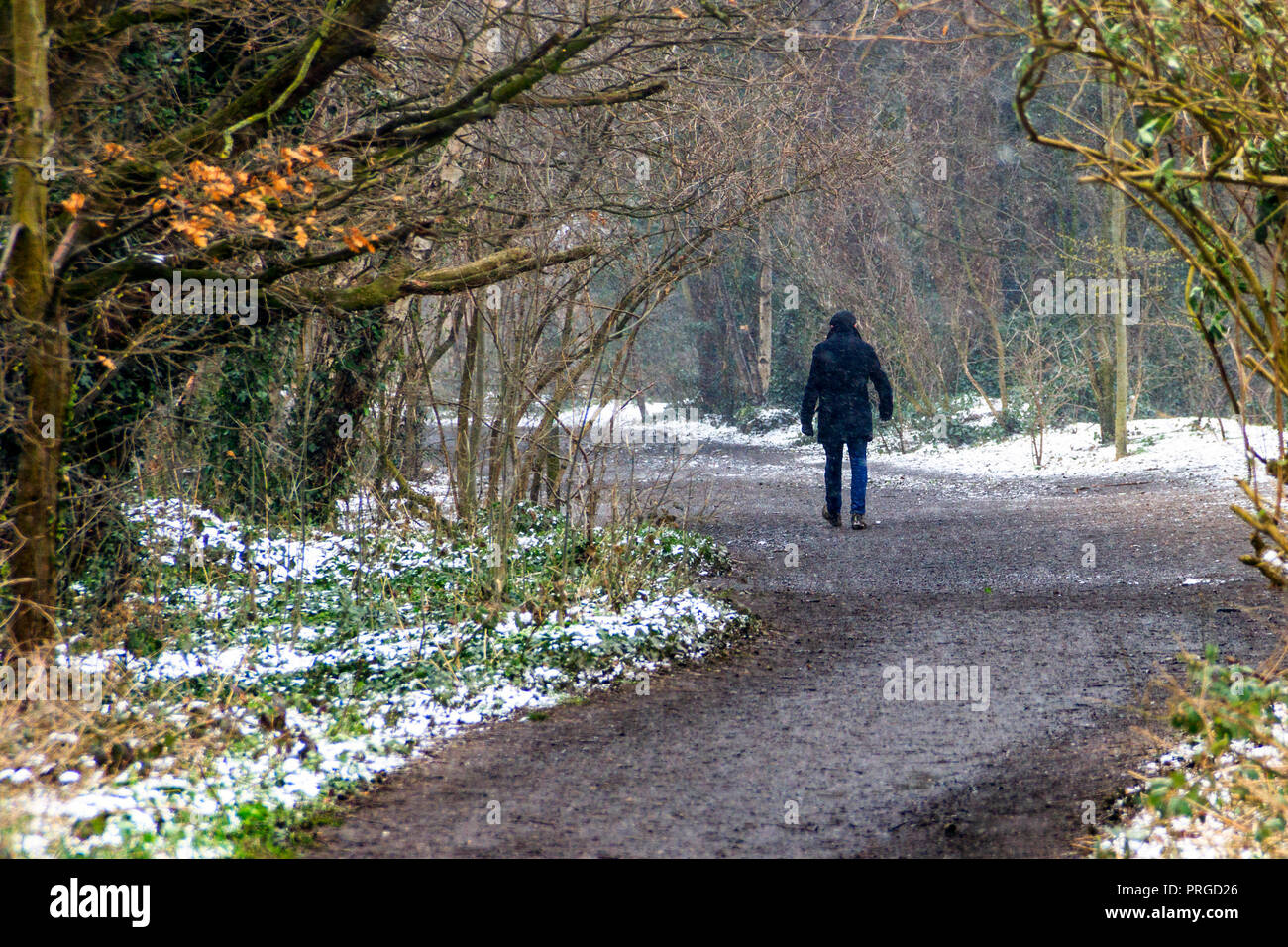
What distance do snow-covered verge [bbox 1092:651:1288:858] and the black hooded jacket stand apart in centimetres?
748

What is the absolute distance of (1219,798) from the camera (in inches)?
169

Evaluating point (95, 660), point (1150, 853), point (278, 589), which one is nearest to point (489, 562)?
point (278, 589)

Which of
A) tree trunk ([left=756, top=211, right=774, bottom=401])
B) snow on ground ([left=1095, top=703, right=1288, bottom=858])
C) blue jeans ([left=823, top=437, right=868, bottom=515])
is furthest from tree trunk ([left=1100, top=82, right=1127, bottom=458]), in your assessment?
snow on ground ([left=1095, top=703, right=1288, bottom=858])

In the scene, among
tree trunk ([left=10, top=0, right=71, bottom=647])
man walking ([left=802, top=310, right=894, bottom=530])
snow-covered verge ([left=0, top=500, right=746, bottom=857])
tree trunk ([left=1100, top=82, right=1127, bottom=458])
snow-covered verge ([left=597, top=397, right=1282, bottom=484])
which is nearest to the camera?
snow-covered verge ([left=0, top=500, right=746, bottom=857])

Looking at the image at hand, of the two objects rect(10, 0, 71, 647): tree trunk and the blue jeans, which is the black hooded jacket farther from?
rect(10, 0, 71, 647): tree trunk

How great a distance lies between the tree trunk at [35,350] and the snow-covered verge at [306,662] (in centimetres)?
55

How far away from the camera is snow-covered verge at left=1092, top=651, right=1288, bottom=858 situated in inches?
151

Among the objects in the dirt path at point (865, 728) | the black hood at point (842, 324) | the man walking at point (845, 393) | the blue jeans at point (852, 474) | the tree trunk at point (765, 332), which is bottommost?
the dirt path at point (865, 728)

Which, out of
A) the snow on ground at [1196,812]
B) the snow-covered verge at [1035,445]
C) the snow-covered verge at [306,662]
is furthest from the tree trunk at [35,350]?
the snow-covered verge at [1035,445]

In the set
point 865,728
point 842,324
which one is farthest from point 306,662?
point 842,324

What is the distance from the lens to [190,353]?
8.81 meters

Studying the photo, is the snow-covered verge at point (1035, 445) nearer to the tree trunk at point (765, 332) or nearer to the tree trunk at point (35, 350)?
the tree trunk at point (765, 332)

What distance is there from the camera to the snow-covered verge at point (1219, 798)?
3.82 m
